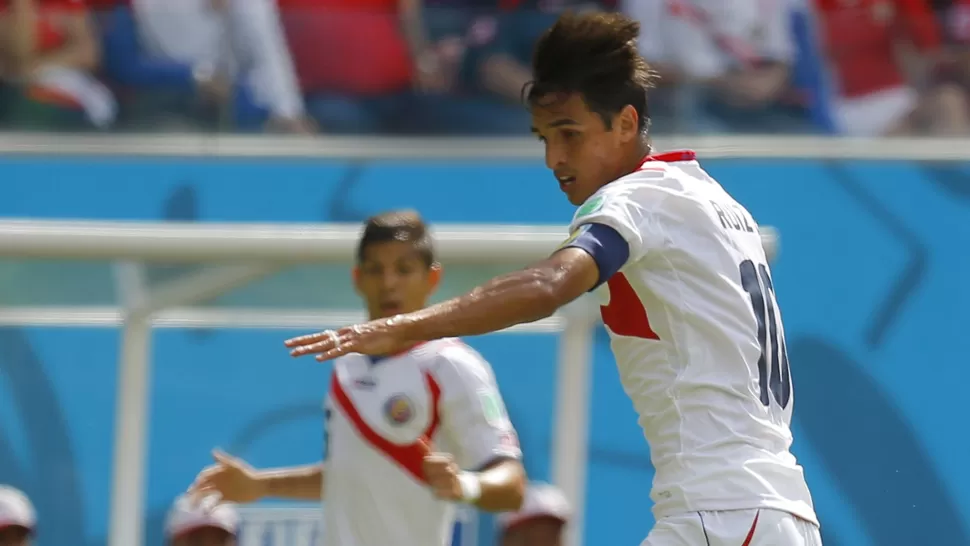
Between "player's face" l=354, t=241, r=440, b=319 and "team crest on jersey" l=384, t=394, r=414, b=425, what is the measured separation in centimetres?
26

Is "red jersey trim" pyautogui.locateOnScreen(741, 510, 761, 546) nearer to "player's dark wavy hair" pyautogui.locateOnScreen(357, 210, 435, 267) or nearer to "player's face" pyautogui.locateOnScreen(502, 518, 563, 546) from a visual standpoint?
"player's dark wavy hair" pyautogui.locateOnScreen(357, 210, 435, 267)

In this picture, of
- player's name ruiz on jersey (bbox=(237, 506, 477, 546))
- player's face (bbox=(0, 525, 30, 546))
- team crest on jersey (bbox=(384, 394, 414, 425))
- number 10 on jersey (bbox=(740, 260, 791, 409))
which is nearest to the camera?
number 10 on jersey (bbox=(740, 260, 791, 409))

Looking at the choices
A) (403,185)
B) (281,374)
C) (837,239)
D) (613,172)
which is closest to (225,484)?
(613,172)

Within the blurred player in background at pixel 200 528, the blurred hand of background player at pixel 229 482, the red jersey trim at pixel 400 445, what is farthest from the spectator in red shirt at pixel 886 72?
the blurred hand of background player at pixel 229 482

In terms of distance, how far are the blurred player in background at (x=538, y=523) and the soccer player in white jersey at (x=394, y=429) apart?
630mm

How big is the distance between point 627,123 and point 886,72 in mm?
5194

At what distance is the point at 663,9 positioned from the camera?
760 cm

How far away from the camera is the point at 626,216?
2818 mm

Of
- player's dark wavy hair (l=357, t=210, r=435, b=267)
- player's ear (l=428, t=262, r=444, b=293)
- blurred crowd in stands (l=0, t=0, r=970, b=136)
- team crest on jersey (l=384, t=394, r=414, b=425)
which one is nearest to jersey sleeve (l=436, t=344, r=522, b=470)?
team crest on jersey (l=384, t=394, r=414, b=425)

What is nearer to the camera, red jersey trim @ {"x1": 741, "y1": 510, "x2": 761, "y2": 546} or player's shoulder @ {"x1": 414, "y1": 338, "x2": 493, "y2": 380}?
red jersey trim @ {"x1": 741, "y1": 510, "x2": 761, "y2": 546}

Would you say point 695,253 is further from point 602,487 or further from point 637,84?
point 602,487

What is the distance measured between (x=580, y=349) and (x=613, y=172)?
9.31ft

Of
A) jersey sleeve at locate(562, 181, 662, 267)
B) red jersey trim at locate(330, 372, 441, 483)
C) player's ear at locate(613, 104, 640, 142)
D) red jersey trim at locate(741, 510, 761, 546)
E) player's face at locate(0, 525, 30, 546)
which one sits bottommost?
player's face at locate(0, 525, 30, 546)

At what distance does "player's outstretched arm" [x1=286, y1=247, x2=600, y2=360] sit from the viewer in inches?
104
